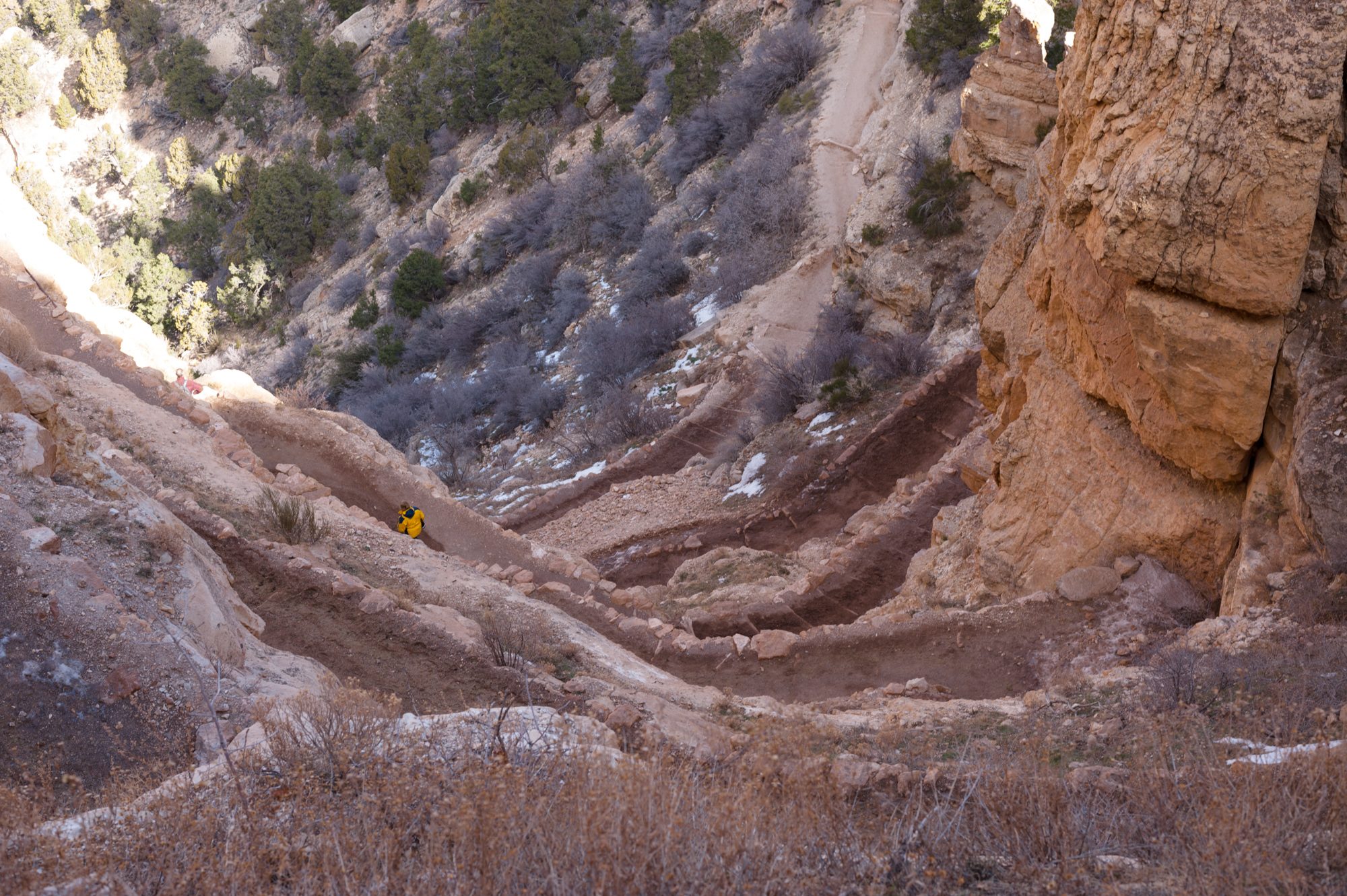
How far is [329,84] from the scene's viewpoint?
36375mm

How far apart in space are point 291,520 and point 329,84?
108 feet

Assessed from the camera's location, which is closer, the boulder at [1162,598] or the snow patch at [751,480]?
the boulder at [1162,598]

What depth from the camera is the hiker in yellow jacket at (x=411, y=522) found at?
38.7ft

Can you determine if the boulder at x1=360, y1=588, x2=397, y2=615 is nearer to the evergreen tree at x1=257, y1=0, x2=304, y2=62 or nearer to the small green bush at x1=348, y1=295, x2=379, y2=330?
the small green bush at x1=348, y1=295, x2=379, y2=330

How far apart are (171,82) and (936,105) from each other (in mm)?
33931

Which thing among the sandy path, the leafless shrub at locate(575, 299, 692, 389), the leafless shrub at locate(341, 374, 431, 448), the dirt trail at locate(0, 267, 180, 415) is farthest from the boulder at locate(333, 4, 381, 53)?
the dirt trail at locate(0, 267, 180, 415)

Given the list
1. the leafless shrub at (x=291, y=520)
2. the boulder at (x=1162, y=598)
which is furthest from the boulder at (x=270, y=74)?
the boulder at (x=1162, y=598)

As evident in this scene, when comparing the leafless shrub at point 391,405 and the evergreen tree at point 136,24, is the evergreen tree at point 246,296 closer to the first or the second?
the leafless shrub at point 391,405

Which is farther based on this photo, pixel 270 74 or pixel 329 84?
pixel 270 74

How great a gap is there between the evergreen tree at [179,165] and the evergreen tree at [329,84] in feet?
17.2

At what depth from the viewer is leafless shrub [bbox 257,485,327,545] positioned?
8734 millimetres

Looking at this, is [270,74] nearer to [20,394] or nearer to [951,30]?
[951,30]

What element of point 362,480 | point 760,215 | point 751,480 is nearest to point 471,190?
point 760,215

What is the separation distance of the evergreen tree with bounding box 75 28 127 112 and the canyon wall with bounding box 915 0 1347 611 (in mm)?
43747
